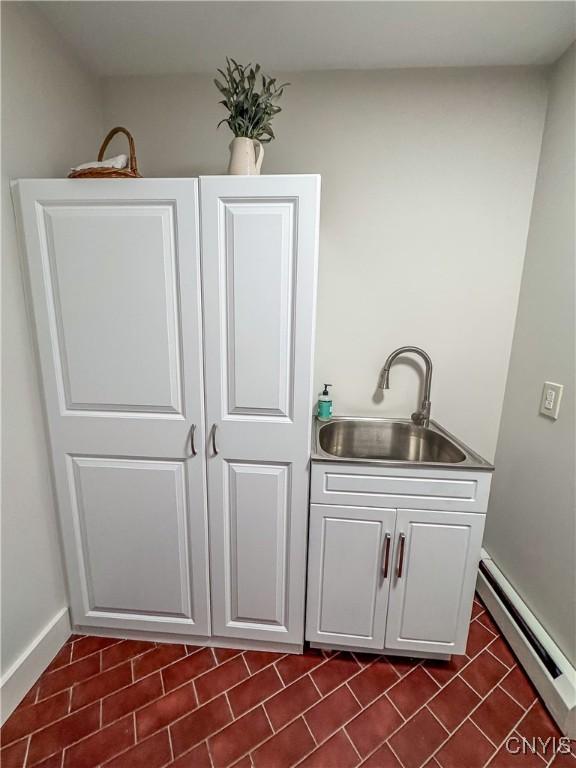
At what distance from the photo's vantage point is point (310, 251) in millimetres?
1102

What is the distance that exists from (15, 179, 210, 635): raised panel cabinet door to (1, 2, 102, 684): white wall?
0.20 feet

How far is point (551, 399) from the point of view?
1.37 metres

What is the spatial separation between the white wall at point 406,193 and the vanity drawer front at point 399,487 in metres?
0.62

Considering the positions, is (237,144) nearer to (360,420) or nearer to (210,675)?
(360,420)

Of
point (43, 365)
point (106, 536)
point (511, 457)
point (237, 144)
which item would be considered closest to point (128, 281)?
point (43, 365)

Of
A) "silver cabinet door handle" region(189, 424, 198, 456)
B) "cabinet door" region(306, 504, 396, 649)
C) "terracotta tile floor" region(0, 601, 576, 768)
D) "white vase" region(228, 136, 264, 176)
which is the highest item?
"white vase" region(228, 136, 264, 176)

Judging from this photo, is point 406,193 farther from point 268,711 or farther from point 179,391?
point 268,711

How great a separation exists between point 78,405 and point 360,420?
4.28 feet

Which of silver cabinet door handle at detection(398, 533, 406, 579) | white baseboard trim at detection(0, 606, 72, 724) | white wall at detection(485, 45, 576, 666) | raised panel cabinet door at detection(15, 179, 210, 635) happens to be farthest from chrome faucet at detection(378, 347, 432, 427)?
white baseboard trim at detection(0, 606, 72, 724)

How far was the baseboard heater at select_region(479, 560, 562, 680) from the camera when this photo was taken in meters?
1.22

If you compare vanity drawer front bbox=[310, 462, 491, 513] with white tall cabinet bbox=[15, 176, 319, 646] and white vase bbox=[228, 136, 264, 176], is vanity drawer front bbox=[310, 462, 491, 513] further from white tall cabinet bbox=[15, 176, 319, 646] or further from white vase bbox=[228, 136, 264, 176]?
white vase bbox=[228, 136, 264, 176]

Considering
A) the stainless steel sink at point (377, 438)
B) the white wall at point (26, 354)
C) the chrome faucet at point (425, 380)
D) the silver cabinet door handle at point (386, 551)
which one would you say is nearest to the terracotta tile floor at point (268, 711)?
the white wall at point (26, 354)

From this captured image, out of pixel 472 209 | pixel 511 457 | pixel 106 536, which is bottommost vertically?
pixel 106 536

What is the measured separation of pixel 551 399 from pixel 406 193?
115cm
